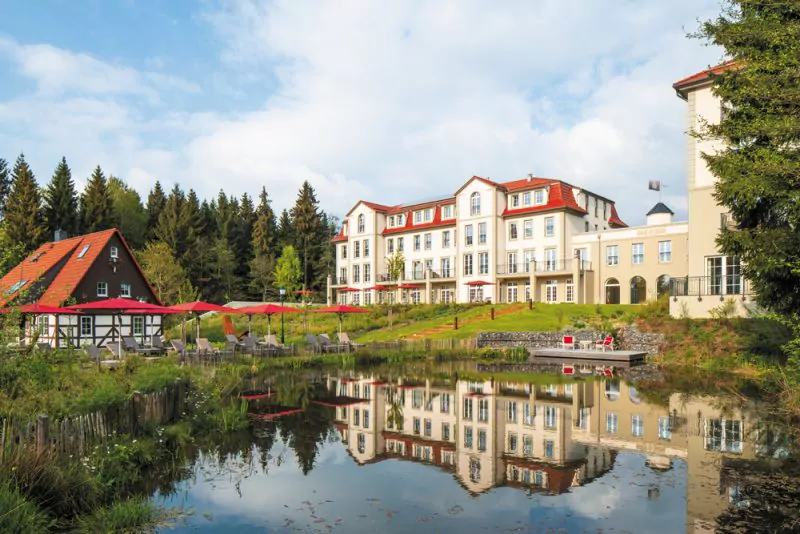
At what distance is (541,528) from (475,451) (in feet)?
10.9

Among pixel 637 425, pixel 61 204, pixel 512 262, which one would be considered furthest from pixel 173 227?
pixel 637 425

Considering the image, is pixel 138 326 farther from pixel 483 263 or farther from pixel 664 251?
pixel 664 251

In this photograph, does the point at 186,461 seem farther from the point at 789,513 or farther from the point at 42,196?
the point at 42,196

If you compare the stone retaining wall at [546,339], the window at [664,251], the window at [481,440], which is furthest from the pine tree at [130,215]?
the window at [481,440]

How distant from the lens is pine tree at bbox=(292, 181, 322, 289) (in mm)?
67438

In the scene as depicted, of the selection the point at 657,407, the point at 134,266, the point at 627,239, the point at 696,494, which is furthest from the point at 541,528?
the point at 627,239

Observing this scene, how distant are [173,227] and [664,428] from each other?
5737 centimetres

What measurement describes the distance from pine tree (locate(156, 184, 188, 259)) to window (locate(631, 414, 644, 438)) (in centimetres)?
5505

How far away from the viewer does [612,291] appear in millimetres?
40344

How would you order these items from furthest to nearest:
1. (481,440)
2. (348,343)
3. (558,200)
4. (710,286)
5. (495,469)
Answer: (558,200), (710,286), (348,343), (481,440), (495,469)

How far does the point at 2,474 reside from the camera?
5.88m

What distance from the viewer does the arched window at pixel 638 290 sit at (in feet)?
127

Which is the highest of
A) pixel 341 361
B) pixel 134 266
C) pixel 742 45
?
pixel 742 45

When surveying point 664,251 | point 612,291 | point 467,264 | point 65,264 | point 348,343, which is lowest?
point 348,343
